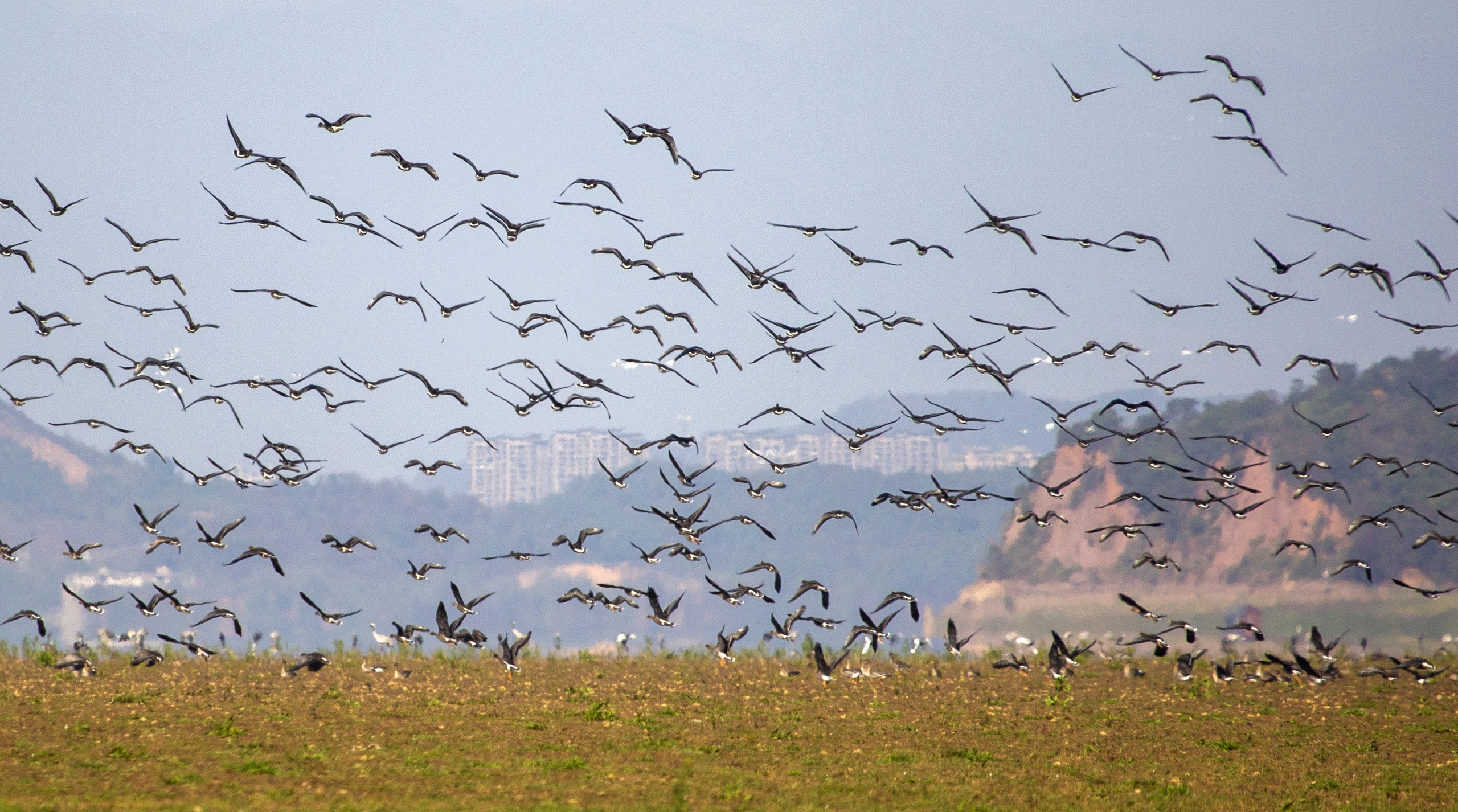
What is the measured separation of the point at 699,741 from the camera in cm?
2602

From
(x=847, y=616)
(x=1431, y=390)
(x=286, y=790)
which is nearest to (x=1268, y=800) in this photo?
(x=286, y=790)

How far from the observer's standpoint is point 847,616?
154 metres

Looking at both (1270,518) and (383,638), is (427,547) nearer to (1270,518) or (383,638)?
(1270,518)

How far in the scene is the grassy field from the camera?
70.7ft

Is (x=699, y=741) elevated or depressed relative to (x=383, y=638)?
depressed

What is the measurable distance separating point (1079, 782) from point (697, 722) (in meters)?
7.94

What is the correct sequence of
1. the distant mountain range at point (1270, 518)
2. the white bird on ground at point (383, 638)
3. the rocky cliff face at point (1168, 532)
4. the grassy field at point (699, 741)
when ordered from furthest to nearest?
the rocky cliff face at point (1168, 532), the distant mountain range at point (1270, 518), the white bird on ground at point (383, 638), the grassy field at point (699, 741)

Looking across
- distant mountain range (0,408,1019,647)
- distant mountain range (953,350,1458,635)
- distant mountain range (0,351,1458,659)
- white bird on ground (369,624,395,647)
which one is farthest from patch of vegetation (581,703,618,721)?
distant mountain range (0,408,1019,647)

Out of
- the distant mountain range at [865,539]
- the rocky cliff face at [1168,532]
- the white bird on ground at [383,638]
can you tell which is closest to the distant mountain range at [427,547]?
the distant mountain range at [865,539]

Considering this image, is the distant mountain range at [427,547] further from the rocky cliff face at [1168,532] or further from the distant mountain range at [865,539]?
the rocky cliff face at [1168,532]

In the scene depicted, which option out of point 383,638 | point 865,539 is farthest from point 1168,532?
point 383,638

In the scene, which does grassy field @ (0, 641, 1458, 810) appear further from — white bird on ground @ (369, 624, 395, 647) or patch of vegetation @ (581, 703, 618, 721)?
white bird on ground @ (369, 624, 395, 647)

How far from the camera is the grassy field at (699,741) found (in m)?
21.6

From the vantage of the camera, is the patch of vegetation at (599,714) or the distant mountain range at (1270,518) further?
the distant mountain range at (1270,518)
